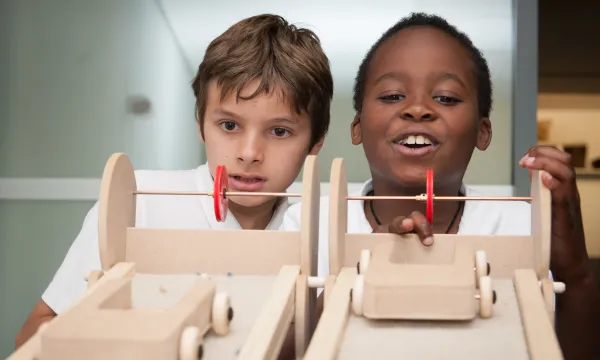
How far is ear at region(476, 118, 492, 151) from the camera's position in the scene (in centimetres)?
150

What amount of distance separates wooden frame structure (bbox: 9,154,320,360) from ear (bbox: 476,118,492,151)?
679mm

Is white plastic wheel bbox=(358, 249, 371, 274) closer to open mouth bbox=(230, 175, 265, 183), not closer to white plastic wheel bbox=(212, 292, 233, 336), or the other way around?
white plastic wheel bbox=(212, 292, 233, 336)

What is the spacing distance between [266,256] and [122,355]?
0.33 metres

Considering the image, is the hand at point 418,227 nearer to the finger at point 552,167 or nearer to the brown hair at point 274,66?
the finger at point 552,167

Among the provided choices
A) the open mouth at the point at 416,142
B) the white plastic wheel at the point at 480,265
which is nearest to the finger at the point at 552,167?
the white plastic wheel at the point at 480,265

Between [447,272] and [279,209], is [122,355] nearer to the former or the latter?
[447,272]

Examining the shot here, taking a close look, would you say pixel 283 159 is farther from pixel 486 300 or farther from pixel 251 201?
pixel 486 300

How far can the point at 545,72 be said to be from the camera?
2748mm

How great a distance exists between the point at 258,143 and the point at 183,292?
1.81ft

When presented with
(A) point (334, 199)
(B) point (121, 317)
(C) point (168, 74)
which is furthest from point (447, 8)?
(B) point (121, 317)

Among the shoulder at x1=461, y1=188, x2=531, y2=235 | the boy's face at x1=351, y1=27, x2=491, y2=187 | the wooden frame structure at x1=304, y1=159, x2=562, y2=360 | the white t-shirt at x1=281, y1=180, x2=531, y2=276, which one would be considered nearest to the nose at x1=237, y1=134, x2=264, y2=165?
the white t-shirt at x1=281, y1=180, x2=531, y2=276

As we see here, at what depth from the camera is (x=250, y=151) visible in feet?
4.35

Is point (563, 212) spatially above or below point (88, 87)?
below

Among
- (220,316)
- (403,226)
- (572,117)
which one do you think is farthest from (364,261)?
(572,117)
